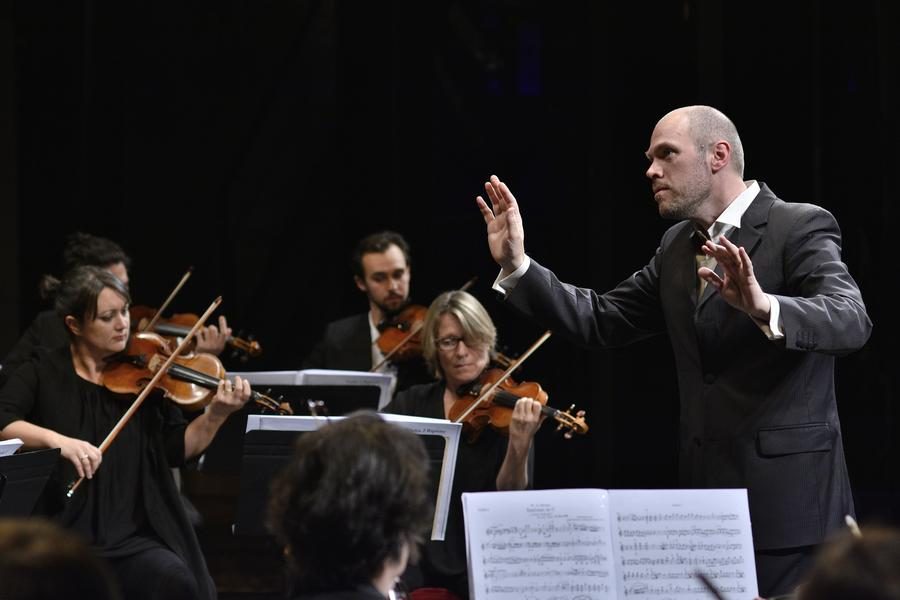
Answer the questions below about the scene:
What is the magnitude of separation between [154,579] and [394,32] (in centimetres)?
288

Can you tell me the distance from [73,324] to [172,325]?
1.16 meters

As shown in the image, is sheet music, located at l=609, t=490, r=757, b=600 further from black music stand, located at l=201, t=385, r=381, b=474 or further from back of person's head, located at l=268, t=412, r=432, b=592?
black music stand, located at l=201, t=385, r=381, b=474

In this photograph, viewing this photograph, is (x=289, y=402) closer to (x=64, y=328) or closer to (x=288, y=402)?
(x=288, y=402)

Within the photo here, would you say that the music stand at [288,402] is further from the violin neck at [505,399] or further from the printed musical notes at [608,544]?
the printed musical notes at [608,544]

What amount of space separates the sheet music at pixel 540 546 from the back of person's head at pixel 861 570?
4.13ft

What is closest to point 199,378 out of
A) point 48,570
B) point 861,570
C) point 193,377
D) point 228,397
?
point 193,377

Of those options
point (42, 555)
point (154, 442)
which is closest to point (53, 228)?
point (154, 442)

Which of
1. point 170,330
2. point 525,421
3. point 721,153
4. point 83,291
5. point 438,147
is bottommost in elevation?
point 525,421

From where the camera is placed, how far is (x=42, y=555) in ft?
3.60

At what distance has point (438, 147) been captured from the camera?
5.50m

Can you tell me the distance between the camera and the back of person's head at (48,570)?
108 centimetres

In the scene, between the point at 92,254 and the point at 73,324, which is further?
the point at 92,254

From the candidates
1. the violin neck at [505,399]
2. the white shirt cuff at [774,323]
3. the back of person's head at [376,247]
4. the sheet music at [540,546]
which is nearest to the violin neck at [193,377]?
the violin neck at [505,399]

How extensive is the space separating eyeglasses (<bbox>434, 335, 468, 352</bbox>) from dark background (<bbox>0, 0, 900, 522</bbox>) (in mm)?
1139
